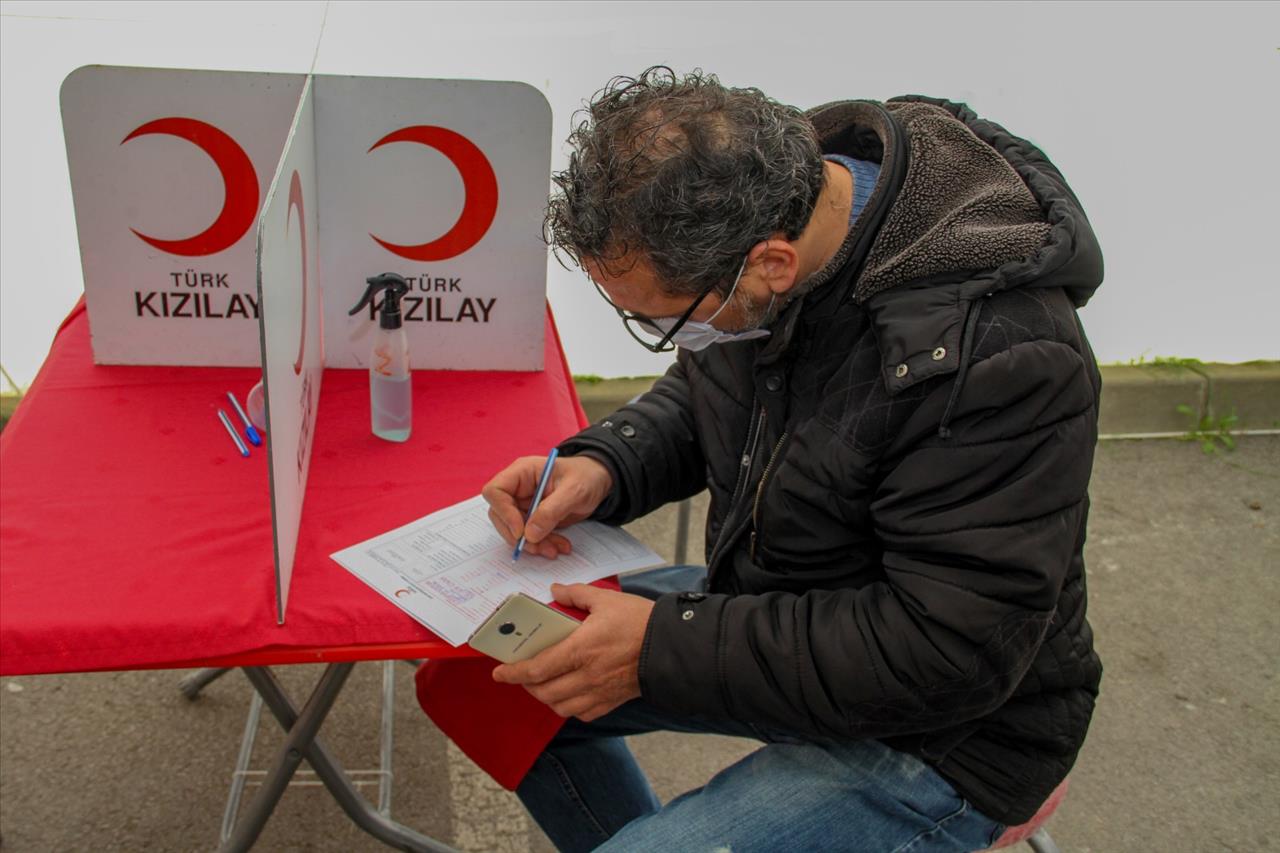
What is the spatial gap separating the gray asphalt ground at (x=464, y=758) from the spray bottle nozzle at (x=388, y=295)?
961 millimetres

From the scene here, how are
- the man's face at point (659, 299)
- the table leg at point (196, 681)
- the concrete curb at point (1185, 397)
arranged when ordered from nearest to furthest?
the man's face at point (659, 299) < the table leg at point (196, 681) < the concrete curb at point (1185, 397)

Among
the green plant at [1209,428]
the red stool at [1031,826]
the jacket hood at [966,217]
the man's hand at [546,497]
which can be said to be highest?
the jacket hood at [966,217]

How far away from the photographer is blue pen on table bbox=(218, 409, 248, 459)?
5.60 feet

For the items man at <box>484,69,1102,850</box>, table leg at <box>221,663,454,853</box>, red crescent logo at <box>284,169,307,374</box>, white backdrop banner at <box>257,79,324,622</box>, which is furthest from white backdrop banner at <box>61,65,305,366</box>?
man at <box>484,69,1102,850</box>

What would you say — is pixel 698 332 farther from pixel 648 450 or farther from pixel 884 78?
pixel 884 78

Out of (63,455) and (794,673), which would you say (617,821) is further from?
(63,455)

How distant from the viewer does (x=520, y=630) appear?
1358 millimetres

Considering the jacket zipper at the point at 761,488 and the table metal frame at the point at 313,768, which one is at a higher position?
the jacket zipper at the point at 761,488

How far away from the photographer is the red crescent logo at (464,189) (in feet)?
5.98

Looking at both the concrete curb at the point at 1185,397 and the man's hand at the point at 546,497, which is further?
the concrete curb at the point at 1185,397

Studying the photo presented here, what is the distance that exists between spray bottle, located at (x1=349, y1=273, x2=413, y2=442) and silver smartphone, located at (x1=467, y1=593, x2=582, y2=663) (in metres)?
0.51

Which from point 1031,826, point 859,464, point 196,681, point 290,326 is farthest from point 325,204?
point 1031,826

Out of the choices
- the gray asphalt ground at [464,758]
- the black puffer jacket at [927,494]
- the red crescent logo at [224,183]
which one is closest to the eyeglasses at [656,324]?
the black puffer jacket at [927,494]

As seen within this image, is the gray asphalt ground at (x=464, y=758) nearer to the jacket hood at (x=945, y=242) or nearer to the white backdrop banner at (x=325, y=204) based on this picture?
the white backdrop banner at (x=325, y=204)
